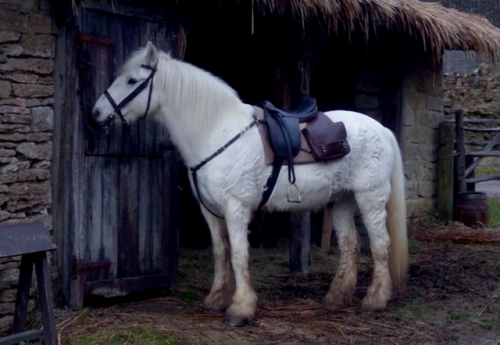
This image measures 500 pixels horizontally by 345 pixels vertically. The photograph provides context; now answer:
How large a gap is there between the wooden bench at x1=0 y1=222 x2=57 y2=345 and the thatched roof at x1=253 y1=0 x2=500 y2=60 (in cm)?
271

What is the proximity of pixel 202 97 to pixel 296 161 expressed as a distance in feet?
2.87

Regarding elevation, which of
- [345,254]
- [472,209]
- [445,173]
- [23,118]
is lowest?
[345,254]

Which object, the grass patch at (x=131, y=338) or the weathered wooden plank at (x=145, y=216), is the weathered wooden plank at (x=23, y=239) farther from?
the weathered wooden plank at (x=145, y=216)

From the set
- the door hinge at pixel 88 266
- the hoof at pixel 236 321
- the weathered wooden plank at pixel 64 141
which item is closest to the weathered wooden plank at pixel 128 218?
the door hinge at pixel 88 266

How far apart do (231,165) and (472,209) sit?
19.1 feet

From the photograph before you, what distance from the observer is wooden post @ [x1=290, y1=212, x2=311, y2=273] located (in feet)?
24.8

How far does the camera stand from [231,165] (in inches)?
218

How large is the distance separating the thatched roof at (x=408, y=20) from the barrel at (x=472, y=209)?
7.47 feet

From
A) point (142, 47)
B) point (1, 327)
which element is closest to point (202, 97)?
point (142, 47)

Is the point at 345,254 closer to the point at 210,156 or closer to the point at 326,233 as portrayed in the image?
the point at 210,156

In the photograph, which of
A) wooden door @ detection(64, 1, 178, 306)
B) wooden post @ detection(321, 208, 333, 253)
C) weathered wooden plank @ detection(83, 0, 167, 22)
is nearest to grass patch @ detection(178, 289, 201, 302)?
wooden door @ detection(64, 1, 178, 306)

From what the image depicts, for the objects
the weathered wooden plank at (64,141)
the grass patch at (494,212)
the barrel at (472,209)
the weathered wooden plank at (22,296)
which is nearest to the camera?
the weathered wooden plank at (22,296)

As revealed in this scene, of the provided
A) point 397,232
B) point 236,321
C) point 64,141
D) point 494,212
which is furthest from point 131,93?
point 494,212

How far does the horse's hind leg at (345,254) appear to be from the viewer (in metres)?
6.23
